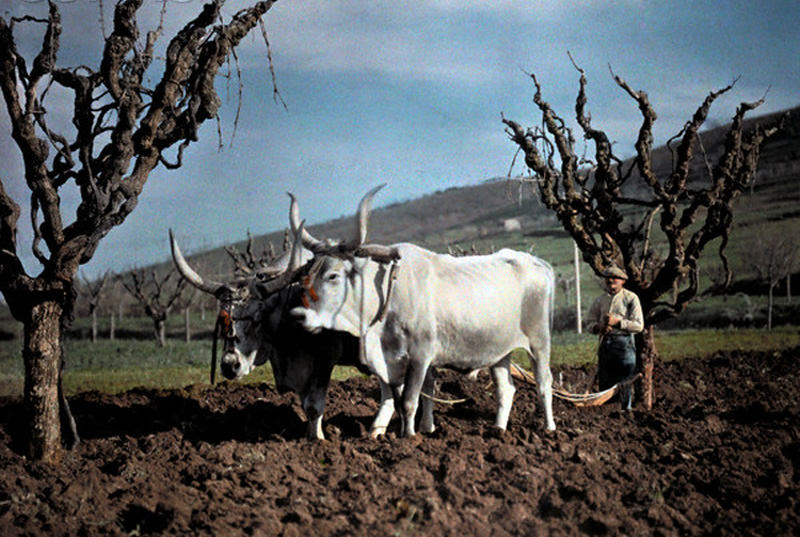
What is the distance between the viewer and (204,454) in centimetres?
701

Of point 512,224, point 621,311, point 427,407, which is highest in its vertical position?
point 512,224

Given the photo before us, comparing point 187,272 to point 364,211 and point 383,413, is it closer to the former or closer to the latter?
point 364,211

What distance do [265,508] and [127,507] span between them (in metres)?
1.14

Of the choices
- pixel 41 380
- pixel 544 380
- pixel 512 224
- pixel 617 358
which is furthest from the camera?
pixel 512 224

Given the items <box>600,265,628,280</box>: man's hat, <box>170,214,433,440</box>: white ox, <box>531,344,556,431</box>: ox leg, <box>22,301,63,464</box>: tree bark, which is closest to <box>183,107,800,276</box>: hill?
<box>600,265,628,280</box>: man's hat

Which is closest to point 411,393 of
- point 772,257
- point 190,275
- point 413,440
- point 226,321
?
point 413,440

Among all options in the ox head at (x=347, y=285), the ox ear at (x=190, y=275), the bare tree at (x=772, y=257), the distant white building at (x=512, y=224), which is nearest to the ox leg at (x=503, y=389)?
the ox head at (x=347, y=285)

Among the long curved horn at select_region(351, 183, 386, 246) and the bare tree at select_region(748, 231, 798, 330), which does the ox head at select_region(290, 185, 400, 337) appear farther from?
the bare tree at select_region(748, 231, 798, 330)

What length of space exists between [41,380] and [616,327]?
6.78 meters

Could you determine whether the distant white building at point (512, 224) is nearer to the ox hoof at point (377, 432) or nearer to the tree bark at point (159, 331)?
the tree bark at point (159, 331)

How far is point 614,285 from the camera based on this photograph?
966cm

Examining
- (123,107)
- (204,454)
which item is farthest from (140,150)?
(204,454)

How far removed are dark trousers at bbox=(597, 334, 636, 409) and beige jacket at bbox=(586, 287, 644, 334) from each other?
0.54 feet

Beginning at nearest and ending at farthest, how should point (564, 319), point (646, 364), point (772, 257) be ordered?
point (646, 364)
point (772, 257)
point (564, 319)
